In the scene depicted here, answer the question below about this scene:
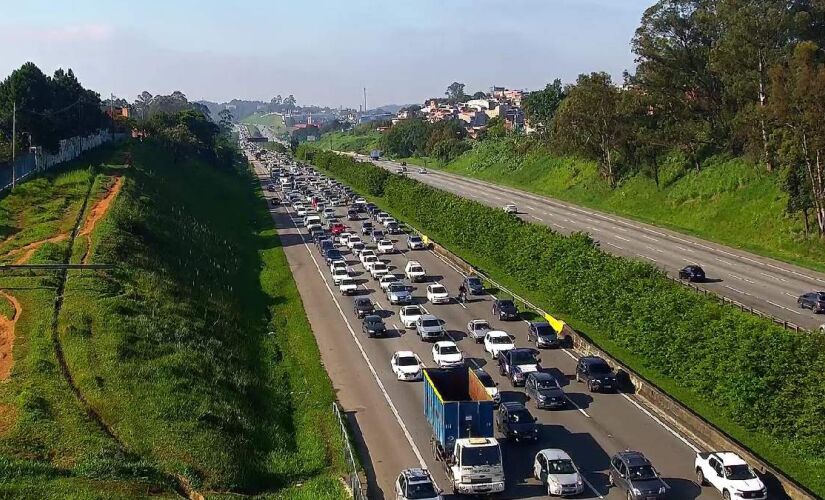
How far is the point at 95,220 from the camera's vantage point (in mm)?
62531

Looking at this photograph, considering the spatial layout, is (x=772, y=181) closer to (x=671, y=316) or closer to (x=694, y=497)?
(x=671, y=316)

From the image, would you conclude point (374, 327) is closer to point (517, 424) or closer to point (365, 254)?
point (517, 424)

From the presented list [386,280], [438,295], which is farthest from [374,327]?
[386,280]

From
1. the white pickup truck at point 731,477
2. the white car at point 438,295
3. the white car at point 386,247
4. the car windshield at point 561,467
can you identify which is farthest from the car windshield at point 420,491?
the white car at point 386,247

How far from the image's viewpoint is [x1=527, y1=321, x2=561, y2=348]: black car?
4234 centimetres

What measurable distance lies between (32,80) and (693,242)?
234 ft

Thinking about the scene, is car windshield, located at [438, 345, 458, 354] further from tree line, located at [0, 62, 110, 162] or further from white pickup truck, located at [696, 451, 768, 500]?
tree line, located at [0, 62, 110, 162]

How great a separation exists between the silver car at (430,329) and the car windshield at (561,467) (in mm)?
19078

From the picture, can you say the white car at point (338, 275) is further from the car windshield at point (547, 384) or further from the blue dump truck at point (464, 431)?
the blue dump truck at point (464, 431)

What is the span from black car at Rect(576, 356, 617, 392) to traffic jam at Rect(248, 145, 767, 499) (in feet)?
0.20

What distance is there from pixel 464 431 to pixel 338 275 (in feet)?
111

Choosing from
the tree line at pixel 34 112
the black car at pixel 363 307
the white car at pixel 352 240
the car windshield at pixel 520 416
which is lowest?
the white car at pixel 352 240

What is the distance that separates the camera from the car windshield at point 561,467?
2547cm

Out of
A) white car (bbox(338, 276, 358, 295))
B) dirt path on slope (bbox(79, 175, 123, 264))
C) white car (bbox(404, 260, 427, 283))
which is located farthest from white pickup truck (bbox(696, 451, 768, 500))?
dirt path on slope (bbox(79, 175, 123, 264))
